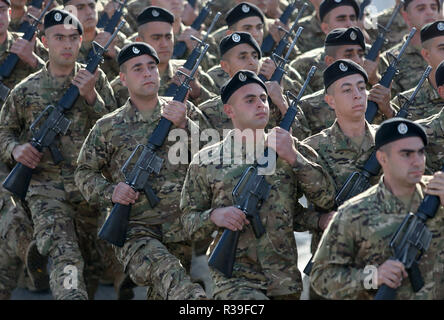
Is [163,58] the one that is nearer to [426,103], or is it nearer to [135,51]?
[135,51]

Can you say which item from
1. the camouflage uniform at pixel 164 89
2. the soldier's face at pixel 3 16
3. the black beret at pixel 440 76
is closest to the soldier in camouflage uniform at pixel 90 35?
the soldier's face at pixel 3 16

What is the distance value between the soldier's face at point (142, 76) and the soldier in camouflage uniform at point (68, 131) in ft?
2.50

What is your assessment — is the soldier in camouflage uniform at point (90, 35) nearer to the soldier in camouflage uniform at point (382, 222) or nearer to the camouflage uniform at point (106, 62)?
the camouflage uniform at point (106, 62)

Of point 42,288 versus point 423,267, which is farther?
point 42,288

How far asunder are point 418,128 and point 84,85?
13.0 ft

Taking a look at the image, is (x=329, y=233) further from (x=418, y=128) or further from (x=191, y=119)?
(x=191, y=119)

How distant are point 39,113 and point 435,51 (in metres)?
3.82

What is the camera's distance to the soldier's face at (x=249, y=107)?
8133mm

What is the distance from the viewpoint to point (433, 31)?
9.83 metres

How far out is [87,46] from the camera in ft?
38.9

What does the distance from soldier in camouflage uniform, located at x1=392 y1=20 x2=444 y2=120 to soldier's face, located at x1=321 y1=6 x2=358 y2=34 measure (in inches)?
63.1

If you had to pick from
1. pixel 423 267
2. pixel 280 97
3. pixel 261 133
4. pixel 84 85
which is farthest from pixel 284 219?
pixel 84 85

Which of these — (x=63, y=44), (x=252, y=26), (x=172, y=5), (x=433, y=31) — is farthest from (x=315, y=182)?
(x=172, y=5)

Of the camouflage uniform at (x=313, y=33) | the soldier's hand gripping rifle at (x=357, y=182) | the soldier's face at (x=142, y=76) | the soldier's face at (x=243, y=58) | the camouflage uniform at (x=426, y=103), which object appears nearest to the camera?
the soldier's hand gripping rifle at (x=357, y=182)
